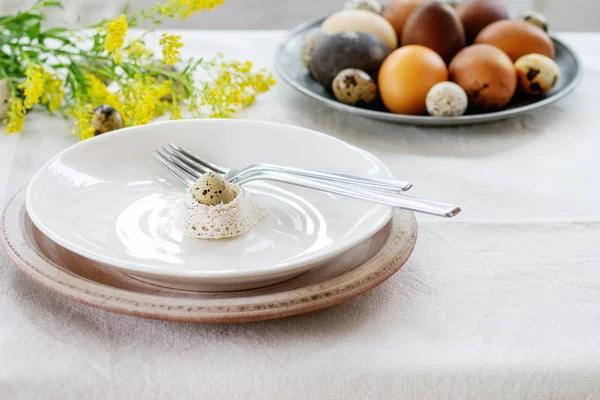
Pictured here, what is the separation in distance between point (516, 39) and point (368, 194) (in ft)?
1.56

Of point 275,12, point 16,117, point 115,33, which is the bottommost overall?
point 275,12

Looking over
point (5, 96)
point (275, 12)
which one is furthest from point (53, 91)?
point (275, 12)

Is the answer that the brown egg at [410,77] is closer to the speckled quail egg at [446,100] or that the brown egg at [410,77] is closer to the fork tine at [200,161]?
the speckled quail egg at [446,100]

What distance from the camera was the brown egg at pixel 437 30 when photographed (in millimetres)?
839

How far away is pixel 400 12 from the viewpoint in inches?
37.0

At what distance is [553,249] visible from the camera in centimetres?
54

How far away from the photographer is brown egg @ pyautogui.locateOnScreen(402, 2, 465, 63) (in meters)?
0.84

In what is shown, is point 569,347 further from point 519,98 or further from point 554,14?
point 554,14

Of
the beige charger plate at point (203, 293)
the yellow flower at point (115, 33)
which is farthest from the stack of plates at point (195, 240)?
the yellow flower at point (115, 33)

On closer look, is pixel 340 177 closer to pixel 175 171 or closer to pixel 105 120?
pixel 175 171

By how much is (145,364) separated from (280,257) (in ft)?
0.39

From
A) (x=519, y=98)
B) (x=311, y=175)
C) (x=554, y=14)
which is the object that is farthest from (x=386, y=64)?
(x=554, y=14)

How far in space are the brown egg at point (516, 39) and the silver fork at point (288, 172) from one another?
42cm

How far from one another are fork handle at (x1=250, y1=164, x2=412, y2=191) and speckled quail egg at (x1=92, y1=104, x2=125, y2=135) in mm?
226
